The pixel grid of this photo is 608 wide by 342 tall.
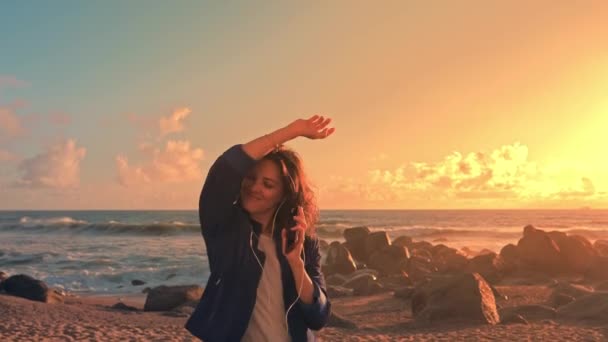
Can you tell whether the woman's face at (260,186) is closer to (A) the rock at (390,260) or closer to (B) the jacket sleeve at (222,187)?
(B) the jacket sleeve at (222,187)

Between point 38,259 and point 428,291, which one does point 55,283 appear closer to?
point 38,259

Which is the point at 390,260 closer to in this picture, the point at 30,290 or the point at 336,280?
the point at 336,280

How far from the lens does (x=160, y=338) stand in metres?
10.6

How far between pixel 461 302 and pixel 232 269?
1031 centimetres

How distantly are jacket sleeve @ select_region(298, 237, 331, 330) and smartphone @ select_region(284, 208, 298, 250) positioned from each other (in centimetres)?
12

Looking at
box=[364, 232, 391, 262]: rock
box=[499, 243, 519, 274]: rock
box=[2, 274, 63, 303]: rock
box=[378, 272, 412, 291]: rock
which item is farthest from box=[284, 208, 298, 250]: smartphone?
box=[364, 232, 391, 262]: rock

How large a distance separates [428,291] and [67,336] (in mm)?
7303

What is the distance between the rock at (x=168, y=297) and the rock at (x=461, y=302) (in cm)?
590

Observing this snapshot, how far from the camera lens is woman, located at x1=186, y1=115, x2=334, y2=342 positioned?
7.97 feet

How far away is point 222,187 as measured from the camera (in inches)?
94.8

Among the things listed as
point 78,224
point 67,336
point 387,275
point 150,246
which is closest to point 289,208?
point 67,336

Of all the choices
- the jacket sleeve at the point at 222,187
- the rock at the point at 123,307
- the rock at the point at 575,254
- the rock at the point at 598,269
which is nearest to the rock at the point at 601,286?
the rock at the point at 598,269

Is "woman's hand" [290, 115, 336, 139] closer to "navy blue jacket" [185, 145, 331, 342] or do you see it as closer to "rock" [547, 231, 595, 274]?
"navy blue jacket" [185, 145, 331, 342]

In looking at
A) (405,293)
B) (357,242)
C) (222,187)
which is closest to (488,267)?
(405,293)
